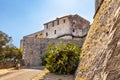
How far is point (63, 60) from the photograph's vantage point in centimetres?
1468

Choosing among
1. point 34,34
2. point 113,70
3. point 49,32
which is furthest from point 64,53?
point 34,34

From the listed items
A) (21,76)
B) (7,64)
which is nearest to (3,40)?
(7,64)

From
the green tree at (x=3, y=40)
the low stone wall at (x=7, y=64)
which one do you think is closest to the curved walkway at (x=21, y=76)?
the green tree at (x=3, y=40)

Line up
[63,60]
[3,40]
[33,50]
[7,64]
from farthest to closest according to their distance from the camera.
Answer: [33,50]
[7,64]
[3,40]
[63,60]

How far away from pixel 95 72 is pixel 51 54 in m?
7.29

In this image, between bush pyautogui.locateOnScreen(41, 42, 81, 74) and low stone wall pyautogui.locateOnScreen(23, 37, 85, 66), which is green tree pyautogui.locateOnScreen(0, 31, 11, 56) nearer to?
low stone wall pyautogui.locateOnScreen(23, 37, 85, 66)

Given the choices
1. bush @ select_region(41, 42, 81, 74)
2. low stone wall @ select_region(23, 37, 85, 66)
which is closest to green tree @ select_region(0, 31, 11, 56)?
low stone wall @ select_region(23, 37, 85, 66)

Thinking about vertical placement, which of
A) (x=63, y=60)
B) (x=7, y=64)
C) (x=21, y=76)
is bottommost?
(x=21, y=76)

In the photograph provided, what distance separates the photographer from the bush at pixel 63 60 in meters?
14.3

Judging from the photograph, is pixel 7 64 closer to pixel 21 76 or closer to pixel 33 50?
pixel 33 50

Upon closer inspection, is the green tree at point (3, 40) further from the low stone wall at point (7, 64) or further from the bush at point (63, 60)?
the bush at point (63, 60)

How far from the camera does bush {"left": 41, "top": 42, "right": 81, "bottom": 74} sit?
14281 mm

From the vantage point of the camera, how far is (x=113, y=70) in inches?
240

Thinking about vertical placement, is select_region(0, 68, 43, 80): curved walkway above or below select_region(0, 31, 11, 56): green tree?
below
